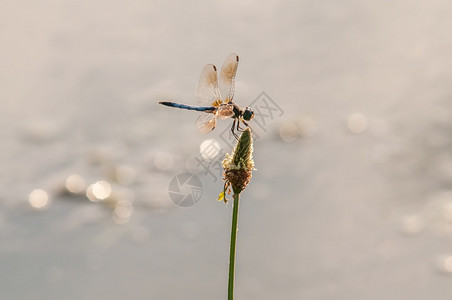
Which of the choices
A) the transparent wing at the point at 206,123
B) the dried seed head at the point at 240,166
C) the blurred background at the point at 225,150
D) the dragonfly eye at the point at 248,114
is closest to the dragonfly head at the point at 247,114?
the dragonfly eye at the point at 248,114

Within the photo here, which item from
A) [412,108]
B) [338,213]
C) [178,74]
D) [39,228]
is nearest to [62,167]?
[39,228]

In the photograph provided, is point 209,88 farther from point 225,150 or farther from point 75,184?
point 75,184

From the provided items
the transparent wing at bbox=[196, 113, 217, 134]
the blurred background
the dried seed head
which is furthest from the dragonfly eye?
the blurred background

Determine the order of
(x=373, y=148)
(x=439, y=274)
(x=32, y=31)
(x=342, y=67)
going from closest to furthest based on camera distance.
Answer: (x=439, y=274) < (x=373, y=148) < (x=342, y=67) < (x=32, y=31)

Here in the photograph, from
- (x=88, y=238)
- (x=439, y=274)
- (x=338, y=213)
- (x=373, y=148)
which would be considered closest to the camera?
(x=439, y=274)

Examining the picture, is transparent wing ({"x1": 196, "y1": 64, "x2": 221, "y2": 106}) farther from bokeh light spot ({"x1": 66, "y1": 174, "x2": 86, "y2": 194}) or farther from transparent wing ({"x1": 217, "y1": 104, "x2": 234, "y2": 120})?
bokeh light spot ({"x1": 66, "y1": 174, "x2": 86, "y2": 194})

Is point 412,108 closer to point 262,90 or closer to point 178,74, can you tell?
point 262,90

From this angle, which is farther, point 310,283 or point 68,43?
point 68,43
